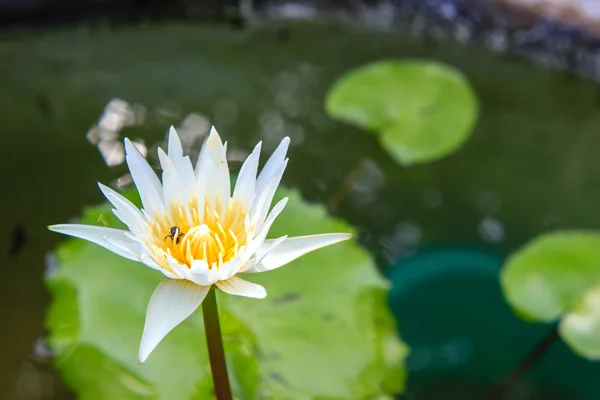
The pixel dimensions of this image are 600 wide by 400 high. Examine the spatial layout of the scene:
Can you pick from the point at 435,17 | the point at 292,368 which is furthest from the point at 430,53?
the point at 292,368

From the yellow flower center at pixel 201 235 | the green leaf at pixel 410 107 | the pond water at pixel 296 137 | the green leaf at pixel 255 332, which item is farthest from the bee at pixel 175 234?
the green leaf at pixel 410 107

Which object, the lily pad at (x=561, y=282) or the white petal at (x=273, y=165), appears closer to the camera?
the white petal at (x=273, y=165)

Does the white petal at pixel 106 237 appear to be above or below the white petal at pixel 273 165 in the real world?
below

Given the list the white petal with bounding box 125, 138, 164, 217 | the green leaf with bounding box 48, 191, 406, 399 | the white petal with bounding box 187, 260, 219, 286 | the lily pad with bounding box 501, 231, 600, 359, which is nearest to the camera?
the white petal with bounding box 187, 260, 219, 286

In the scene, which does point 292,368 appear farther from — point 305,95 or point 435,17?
point 435,17

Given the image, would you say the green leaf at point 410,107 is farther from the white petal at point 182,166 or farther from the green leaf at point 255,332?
the white petal at point 182,166

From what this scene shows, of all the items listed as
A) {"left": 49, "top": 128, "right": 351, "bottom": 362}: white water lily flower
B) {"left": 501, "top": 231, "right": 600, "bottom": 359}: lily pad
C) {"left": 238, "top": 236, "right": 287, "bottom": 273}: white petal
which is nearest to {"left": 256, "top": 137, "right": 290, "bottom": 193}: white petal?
{"left": 49, "top": 128, "right": 351, "bottom": 362}: white water lily flower

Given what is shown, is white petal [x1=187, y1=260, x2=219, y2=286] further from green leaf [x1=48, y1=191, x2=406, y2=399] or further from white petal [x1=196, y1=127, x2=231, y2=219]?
green leaf [x1=48, y1=191, x2=406, y2=399]
